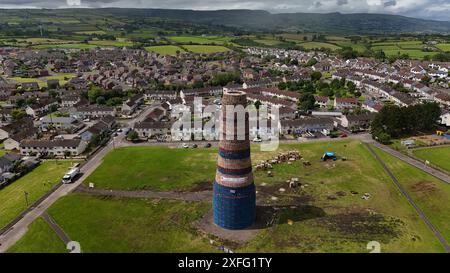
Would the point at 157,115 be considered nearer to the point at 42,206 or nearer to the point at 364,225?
the point at 42,206

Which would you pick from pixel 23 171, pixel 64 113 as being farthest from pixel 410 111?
pixel 64 113

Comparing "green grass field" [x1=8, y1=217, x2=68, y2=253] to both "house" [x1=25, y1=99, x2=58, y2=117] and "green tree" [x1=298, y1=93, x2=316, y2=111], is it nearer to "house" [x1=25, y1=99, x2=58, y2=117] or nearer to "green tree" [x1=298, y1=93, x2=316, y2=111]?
"house" [x1=25, y1=99, x2=58, y2=117]

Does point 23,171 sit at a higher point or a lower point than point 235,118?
lower

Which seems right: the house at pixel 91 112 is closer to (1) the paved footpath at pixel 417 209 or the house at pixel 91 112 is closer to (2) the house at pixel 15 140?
(2) the house at pixel 15 140

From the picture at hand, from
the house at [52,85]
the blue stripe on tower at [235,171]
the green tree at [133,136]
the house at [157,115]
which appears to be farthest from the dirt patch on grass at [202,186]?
→ the house at [52,85]

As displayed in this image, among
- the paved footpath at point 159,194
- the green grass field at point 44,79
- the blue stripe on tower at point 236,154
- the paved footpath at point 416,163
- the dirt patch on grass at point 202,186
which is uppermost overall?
the blue stripe on tower at point 236,154

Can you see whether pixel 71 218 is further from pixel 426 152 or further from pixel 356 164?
pixel 426 152

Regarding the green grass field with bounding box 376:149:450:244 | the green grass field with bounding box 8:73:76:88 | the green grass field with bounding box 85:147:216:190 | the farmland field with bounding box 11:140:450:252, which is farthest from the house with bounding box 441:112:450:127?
the green grass field with bounding box 8:73:76:88
